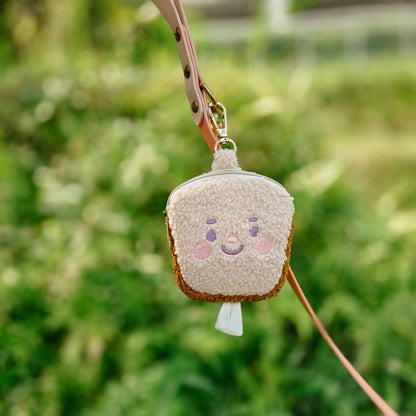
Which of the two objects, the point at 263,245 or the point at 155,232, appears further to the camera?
the point at 155,232

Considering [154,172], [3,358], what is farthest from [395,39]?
[3,358]

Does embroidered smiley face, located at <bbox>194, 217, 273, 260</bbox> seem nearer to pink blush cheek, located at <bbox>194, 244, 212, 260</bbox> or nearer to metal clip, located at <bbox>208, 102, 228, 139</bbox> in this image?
pink blush cheek, located at <bbox>194, 244, 212, 260</bbox>

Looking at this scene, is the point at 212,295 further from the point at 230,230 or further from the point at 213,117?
the point at 213,117

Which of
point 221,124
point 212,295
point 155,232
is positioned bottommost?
point 212,295

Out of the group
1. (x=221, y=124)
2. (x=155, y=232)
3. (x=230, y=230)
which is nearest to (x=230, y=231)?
(x=230, y=230)

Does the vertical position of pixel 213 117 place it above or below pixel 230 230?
above

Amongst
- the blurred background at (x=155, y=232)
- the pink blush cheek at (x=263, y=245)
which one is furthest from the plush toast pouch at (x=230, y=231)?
the blurred background at (x=155, y=232)

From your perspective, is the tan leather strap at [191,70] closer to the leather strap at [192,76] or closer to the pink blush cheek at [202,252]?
the leather strap at [192,76]
